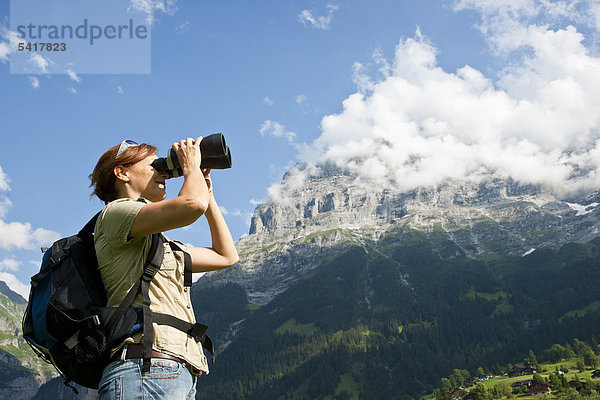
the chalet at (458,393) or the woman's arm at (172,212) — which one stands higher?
the woman's arm at (172,212)

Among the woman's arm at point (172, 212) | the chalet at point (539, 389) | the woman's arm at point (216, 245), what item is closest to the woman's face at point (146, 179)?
the woman's arm at point (216, 245)

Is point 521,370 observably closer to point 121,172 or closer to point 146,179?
point 146,179

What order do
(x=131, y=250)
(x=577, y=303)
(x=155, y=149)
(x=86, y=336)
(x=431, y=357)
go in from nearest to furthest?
(x=86, y=336), (x=131, y=250), (x=155, y=149), (x=431, y=357), (x=577, y=303)

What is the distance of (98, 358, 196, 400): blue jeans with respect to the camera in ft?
11.1

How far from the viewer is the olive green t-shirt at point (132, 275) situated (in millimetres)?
3525

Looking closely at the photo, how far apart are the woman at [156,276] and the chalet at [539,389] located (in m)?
121

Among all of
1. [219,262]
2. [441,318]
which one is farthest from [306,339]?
[219,262]

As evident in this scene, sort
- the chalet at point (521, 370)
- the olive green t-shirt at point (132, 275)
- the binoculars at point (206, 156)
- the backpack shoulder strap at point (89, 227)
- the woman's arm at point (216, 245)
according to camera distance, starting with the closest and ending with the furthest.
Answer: the olive green t-shirt at point (132, 275)
the backpack shoulder strap at point (89, 227)
the binoculars at point (206, 156)
the woman's arm at point (216, 245)
the chalet at point (521, 370)

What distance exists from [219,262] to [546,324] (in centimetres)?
19049

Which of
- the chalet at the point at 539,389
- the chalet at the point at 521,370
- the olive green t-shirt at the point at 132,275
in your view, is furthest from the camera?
the chalet at the point at 521,370

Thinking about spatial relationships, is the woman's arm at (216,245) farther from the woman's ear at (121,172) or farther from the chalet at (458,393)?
the chalet at (458,393)

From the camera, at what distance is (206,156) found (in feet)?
13.5

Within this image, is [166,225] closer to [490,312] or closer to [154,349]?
[154,349]

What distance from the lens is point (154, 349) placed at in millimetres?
3461
